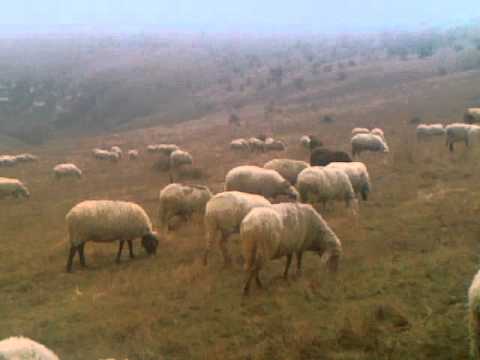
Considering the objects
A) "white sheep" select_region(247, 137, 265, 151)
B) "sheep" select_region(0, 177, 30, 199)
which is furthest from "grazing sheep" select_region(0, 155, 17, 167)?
"white sheep" select_region(247, 137, 265, 151)

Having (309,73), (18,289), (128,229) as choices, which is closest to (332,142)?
(128,229)

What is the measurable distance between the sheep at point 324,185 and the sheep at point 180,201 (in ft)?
11.7

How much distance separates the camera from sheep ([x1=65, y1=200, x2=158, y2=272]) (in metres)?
13.6

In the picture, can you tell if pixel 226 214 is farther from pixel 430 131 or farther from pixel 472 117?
pixel 472 117

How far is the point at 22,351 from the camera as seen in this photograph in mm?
5711

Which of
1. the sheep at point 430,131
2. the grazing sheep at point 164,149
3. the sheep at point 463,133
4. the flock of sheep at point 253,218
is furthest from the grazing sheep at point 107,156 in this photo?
the sheep at point 463,133

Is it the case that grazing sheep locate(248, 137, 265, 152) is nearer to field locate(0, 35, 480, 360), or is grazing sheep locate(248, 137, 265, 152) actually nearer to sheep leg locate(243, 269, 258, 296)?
field locate(0, 35, 480, 360)

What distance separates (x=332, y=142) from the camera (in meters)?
38.0

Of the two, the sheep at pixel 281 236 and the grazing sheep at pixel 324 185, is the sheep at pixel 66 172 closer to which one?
the grazing sheep at pixel 324 185

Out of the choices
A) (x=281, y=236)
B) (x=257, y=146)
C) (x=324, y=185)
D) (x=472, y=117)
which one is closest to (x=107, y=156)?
(x=257, y=146)

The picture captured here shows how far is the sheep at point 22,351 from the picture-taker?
18.3 feet

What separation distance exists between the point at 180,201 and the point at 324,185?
5.07m

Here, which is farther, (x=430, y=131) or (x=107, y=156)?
(x=107, y=156)

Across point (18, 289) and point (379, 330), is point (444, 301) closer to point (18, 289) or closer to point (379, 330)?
point (379, 330)
